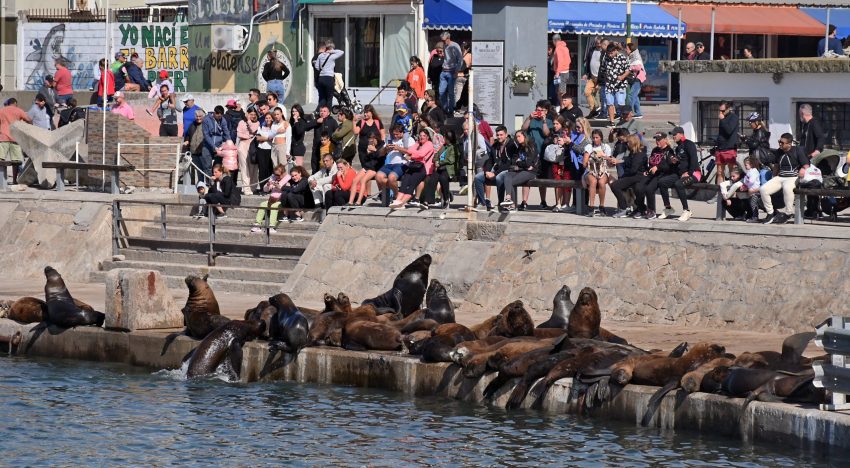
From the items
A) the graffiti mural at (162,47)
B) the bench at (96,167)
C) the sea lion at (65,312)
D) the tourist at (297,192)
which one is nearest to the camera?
the sea lion at (65,312)

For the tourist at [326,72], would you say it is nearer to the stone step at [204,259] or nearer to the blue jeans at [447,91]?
the blue jeans at [447,91]

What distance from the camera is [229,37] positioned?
38219mm

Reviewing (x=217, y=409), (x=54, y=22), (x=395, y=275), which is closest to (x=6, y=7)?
(x=54, y=22)

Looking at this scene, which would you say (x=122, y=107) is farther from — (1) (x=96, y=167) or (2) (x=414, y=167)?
(2) (x=414, y=167)

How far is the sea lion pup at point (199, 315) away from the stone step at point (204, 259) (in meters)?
3.38

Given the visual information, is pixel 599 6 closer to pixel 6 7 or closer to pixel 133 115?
pixel 133 115

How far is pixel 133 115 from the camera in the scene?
100ft

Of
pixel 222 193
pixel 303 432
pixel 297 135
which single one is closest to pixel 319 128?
pixel 297 135

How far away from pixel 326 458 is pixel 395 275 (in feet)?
23.4

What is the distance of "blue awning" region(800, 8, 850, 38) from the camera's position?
3641 centimetres

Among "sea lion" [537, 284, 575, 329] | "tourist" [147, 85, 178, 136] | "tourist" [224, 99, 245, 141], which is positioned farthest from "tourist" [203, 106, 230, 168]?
"sea lion" [537, 284, 575, 329]

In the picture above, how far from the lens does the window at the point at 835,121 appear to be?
79.0 ft

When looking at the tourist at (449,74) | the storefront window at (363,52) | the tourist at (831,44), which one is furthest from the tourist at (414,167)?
the storefront window at (363,52)

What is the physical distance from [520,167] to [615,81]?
6969 mm
